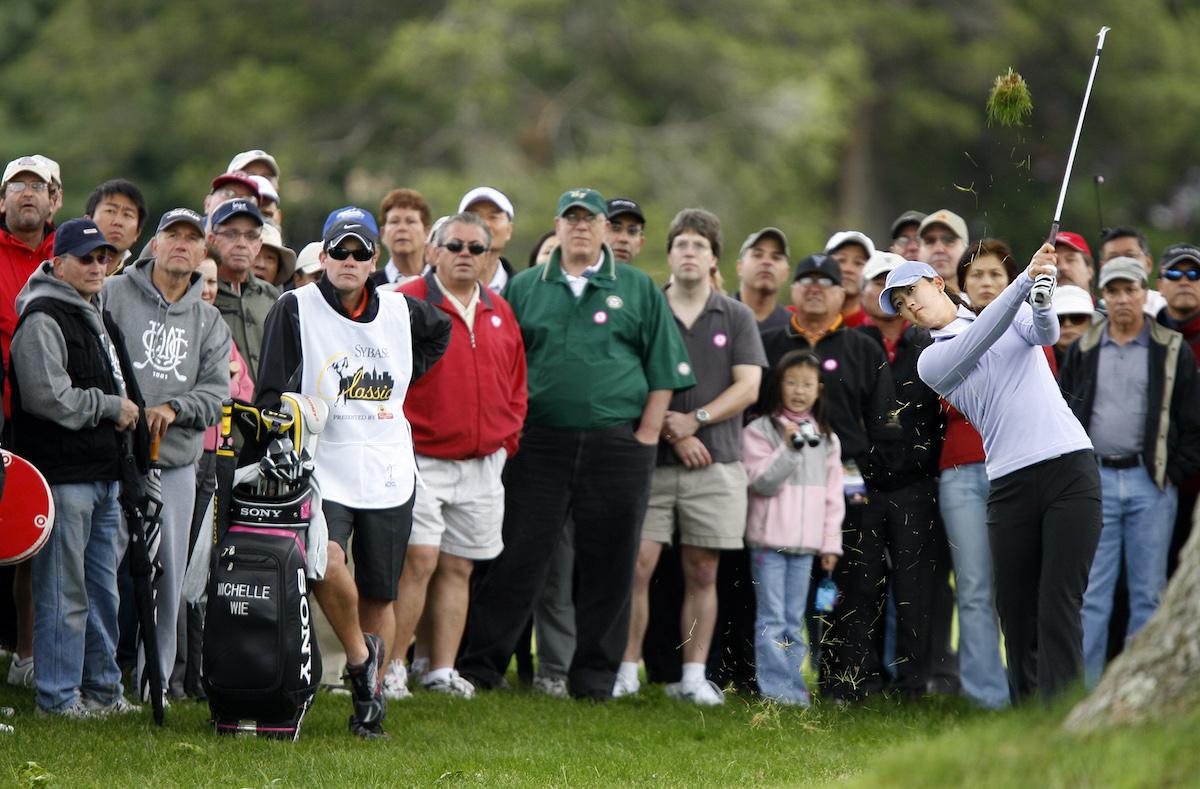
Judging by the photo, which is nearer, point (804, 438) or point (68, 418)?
point (68, 418)

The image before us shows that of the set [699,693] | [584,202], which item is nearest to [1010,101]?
[584,202]

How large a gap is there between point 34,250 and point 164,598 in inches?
74.8

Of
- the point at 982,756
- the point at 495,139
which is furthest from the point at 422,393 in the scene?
the point at 495,139

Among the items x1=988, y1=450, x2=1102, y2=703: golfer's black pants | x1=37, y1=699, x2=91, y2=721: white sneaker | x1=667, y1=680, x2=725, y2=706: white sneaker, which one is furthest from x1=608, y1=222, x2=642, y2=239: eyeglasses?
x1=37, y1=699, x2=91, y2=721: white sneaker

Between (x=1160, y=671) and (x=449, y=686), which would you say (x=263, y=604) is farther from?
(x=1160, y=671)

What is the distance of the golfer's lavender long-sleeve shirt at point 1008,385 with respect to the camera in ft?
23.9

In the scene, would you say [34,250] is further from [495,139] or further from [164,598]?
[495,139]

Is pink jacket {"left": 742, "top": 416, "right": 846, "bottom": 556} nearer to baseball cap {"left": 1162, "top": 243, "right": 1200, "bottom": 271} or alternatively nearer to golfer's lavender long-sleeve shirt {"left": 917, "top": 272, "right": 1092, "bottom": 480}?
golfer's lavender long-sleeve shirt {"left": 917, "top": 272, "right": 1092, "bottom": 480}

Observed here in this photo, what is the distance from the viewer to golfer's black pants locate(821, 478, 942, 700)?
31.8 ft

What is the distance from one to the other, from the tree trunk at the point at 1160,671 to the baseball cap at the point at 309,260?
20.0 feet

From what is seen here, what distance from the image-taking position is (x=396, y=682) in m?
9.05

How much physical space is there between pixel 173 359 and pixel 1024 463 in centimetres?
396

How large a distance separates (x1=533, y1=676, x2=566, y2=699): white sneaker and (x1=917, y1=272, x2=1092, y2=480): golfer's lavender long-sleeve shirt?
3263 mm

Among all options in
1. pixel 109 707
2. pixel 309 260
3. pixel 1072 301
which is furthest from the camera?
pixel 1072 301
